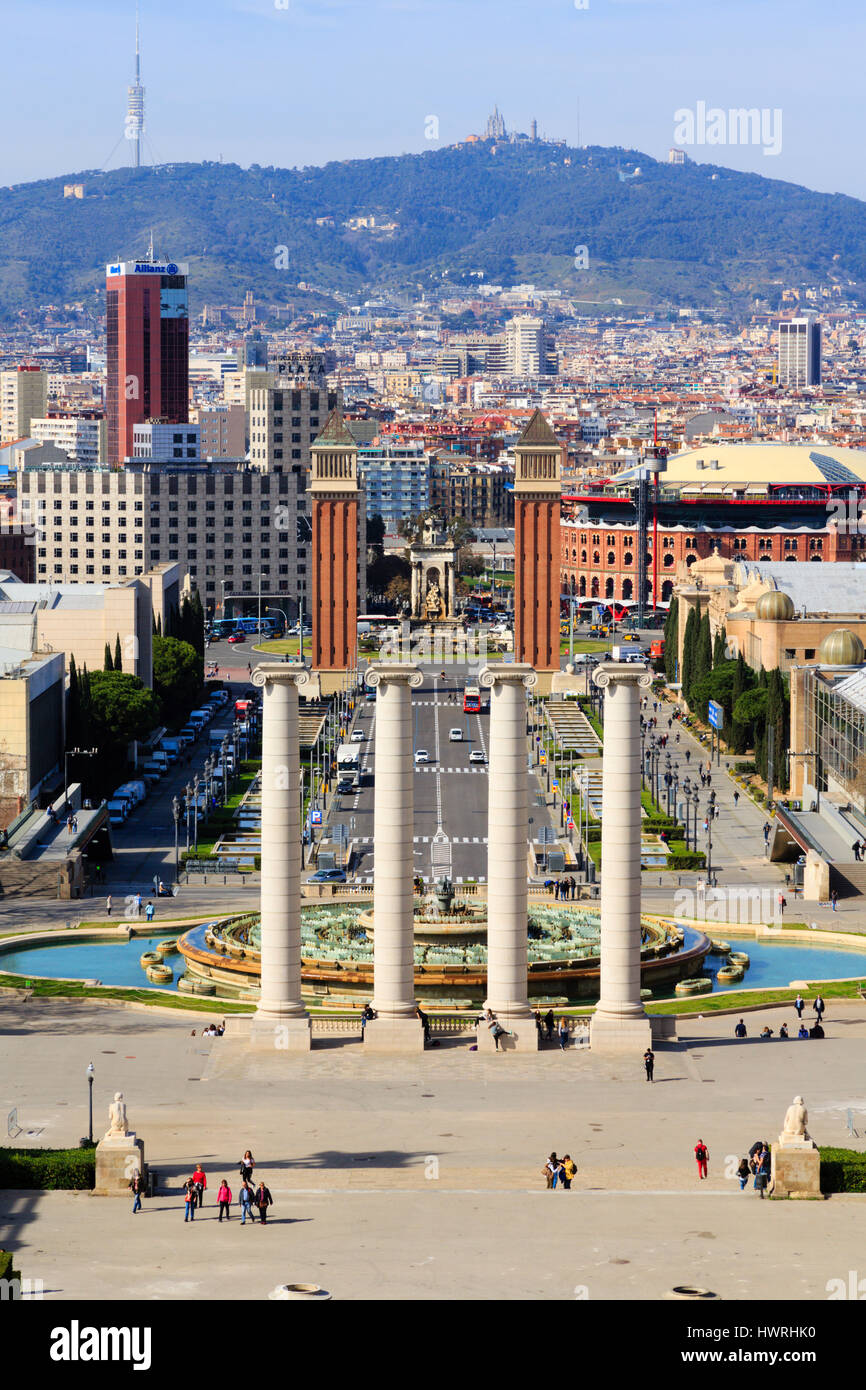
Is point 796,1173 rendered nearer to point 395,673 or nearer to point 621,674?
point 621,674

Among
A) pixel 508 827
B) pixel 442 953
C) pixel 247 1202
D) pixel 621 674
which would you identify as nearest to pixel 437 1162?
pixel 247 1202

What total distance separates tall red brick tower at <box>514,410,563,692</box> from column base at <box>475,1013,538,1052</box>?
384ft

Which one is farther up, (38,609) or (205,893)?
(38,609)

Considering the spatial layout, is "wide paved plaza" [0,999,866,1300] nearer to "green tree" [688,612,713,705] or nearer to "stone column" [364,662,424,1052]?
"stone column" [364,662,424,1052]

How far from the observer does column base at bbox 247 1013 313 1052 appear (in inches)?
2297

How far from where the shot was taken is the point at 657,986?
70.2 m

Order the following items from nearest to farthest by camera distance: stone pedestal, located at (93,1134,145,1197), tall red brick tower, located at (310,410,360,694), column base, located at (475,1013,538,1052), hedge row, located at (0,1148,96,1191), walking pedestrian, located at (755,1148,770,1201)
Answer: stone pedestal, located at (93,1134,145,1197)
hedge row, located at (0,1148,96,1191)
walking pedestrian, located at (755,1148,770,1201)
column base, located at (475,1013,538,1052)
tall red brick tower, located at (310,410,360,694)

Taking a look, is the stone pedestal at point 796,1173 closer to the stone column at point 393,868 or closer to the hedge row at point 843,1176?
the hedge row at point 843,1176

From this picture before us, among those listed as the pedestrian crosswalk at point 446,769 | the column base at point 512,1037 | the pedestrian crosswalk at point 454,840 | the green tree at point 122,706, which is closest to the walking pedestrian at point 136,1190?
the column base at point 512,1037

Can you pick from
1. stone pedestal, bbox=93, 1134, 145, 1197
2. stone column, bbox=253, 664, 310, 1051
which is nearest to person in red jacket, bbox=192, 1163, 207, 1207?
stone pedestal, bbox=93, 1134, 145, 1197

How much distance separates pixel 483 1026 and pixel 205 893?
32.7m

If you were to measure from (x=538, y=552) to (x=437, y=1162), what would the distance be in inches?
5087
